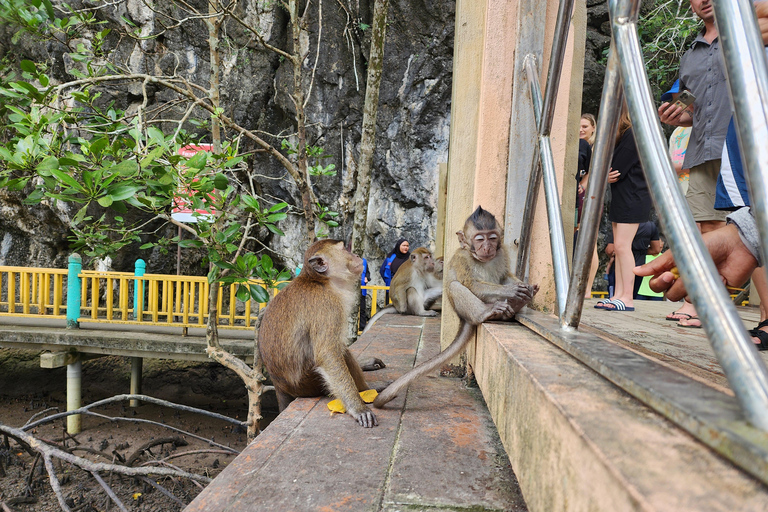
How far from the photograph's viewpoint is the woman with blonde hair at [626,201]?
11.4 feet

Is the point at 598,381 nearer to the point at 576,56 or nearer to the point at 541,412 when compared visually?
the point at 541,412

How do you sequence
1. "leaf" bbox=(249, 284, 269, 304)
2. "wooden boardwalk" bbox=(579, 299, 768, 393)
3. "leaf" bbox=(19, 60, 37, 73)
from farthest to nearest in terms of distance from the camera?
1. "leaf" bbox=(249, 284, 269, 304)
2. "leaf" bbox=(19, 60, 37, 73)
3. "wooden boardwalk" bbox=(579, 299, 768, 393)

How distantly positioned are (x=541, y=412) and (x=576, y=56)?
7.23 feet

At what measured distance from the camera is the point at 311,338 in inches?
84.0

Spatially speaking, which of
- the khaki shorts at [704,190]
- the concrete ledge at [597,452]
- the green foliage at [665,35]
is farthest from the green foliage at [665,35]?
the concrete ledge at [597,452]

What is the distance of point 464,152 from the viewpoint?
255cm

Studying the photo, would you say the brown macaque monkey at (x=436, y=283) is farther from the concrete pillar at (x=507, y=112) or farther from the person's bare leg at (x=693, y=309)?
the concrete pillar at (x=507, y=112)

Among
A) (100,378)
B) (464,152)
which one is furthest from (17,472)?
(464,152)

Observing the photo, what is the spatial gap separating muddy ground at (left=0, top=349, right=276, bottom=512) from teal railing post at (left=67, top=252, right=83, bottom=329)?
1.60m

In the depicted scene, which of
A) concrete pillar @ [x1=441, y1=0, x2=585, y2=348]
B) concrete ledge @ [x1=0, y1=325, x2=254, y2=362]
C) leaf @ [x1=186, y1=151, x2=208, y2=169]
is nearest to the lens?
concrete pillar @ [x1=441, y1=0, x2=585, y2=348]

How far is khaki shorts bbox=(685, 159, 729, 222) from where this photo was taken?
2.56 metres

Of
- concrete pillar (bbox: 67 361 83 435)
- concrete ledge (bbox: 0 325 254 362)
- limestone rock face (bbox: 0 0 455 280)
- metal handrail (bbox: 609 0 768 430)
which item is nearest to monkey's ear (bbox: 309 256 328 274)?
metal handrail (bbox: 609 0 768 430)

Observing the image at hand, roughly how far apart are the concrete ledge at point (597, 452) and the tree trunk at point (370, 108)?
340 cm

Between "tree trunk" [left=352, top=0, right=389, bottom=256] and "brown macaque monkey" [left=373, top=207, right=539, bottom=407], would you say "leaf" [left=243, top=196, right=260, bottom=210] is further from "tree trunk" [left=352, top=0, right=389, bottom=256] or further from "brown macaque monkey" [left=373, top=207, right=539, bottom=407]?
"tree trunk" [left=352, top=0, right=389, bottom=256]
